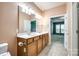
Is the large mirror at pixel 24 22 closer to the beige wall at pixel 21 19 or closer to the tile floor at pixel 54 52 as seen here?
the beige wall at pixel 21 19

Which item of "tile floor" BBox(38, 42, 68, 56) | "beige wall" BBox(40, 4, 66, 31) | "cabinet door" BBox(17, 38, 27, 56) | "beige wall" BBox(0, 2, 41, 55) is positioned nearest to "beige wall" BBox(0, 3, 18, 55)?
"beige wall" BBox(0, 2, 41, 55)

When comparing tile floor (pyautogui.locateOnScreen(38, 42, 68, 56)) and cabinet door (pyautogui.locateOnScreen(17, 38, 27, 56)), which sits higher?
cabinet door (pyautogui.locateOnScreen(17, 38, 27, 56))

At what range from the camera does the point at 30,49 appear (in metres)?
2.41

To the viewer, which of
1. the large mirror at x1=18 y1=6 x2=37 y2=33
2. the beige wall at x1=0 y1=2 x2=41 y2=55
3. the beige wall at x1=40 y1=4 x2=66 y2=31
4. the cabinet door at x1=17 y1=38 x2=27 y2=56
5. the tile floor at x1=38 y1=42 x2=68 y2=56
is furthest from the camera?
the beige wall at x1=40 y1=4 x2=66 y2=31

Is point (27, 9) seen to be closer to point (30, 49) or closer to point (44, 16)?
point (30, 49)

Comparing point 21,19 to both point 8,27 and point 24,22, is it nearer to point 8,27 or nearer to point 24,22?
point 24,22

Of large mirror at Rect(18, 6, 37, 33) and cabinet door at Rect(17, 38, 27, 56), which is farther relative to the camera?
large mirror at Rect(18, 6, 37, 33)

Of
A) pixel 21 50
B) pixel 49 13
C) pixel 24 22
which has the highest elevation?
pixel 49 13

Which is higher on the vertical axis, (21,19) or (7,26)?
A: (21,19)

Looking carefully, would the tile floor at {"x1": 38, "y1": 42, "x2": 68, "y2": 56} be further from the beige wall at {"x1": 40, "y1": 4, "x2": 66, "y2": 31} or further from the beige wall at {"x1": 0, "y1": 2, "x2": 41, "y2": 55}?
the beige wall at {"x1": 40, "y1": 4, "x2": 66, "y2": 31}

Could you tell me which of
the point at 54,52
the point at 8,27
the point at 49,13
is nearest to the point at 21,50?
the point at 8,27

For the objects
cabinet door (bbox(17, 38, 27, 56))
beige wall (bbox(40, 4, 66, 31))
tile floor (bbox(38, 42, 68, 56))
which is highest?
beige wall (bbox(40, 4, 66, 31))

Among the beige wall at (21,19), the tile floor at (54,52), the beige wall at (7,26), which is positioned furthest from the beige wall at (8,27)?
the tile floor at (54,52)

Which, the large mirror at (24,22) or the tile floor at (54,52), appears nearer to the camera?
the large mirror at (24,22)
